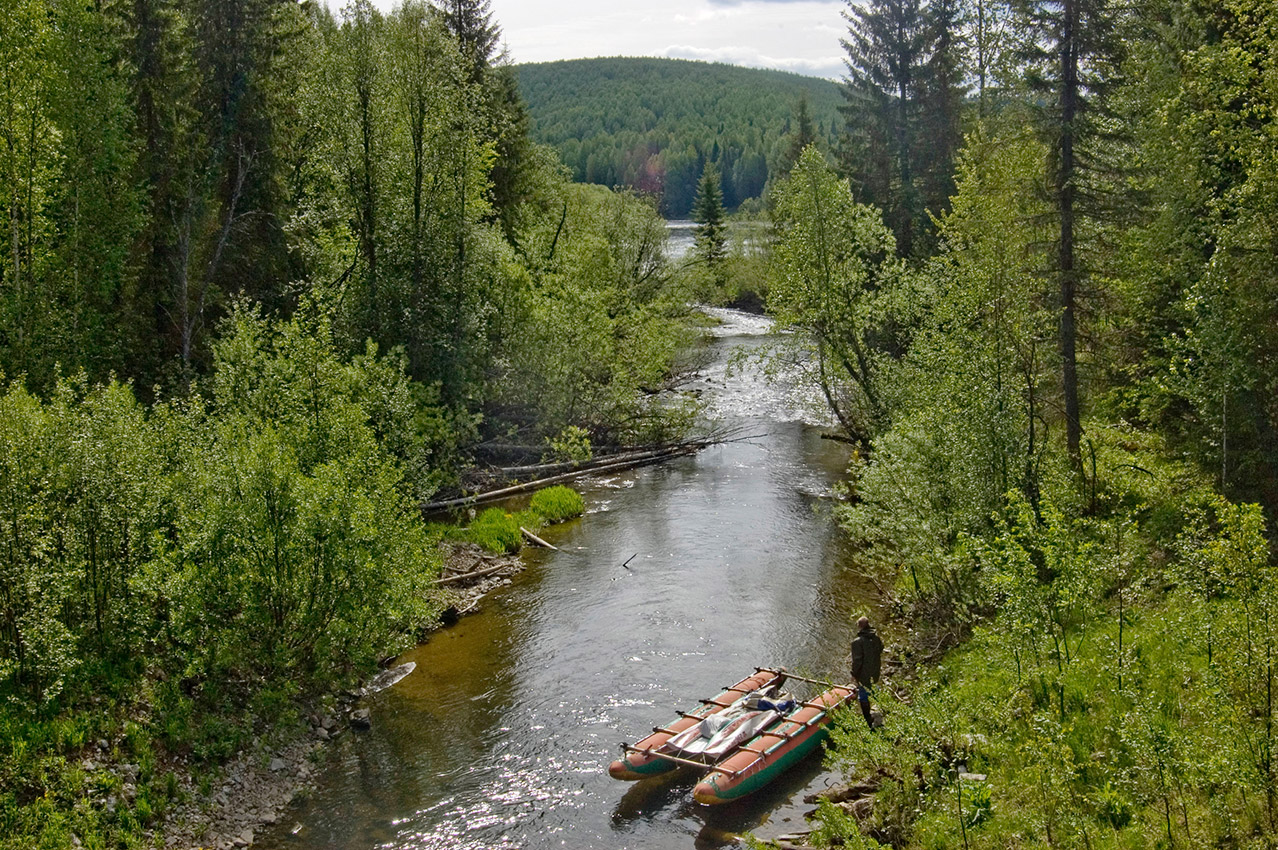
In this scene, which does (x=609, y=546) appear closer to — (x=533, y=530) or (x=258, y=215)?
(x=533, y=530)

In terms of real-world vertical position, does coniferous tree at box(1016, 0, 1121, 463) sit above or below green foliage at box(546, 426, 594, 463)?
above

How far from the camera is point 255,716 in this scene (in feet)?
47.5

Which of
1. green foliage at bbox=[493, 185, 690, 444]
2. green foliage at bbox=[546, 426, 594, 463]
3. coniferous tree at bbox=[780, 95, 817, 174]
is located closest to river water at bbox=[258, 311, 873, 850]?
green foliage at bbox=[546, 426, 594, 463]

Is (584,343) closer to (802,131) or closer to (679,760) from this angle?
(679,760)

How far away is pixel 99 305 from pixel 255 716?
48.1 ft

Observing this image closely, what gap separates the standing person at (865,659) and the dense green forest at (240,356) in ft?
24.3

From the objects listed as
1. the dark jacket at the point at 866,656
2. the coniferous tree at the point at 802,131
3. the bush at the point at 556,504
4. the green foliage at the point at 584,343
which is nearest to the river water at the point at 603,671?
the bush at the point at 556,504

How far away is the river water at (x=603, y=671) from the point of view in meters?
12.8

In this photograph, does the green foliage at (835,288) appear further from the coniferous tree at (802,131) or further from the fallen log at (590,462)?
the coniferous tree at (802,131)

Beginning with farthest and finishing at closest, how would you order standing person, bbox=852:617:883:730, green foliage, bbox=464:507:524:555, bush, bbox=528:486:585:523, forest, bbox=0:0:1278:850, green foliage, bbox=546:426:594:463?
green foliage, bbox=546:426:594:463 → bush, bbox=528:486:585:523 → green foliage, bbox=464:507:524:555 → standing person, bbox=852:617:883:730 → forest, bbox=0:0:1278:850

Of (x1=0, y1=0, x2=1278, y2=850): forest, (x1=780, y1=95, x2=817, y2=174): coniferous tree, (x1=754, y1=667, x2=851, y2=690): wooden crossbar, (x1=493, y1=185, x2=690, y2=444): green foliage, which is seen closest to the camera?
(x1=0, y1=0, x2=1278, y2=850): forest

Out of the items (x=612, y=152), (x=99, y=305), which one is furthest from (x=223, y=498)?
(x=612, y=152)

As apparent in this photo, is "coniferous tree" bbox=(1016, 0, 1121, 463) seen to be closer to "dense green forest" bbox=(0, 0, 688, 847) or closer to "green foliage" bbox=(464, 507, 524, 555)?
"green foliage" bbox=(464, 507, 524, 555)

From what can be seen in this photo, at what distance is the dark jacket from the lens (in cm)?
1449
